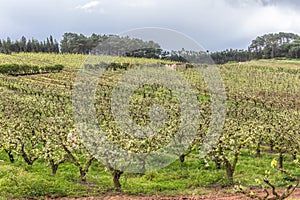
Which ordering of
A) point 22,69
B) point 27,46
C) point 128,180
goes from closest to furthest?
point 128,180 → point 22,69 → point 27,46

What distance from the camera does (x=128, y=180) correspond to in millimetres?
20984

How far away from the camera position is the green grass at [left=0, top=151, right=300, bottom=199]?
18.4m

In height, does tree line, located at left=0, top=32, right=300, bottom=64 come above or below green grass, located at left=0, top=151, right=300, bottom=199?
above

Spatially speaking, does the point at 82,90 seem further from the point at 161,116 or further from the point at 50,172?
the point at 50,172

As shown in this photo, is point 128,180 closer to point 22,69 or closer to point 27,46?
point 22,69

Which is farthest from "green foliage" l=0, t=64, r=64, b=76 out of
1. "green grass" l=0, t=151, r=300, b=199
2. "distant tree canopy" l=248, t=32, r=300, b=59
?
"distant tree canopy" l=248, t=32, r=300, b=59

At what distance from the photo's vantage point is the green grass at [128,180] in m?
18.4

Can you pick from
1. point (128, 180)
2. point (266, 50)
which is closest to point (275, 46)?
point (266, 50)

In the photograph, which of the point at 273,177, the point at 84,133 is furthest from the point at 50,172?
the point at 273,177

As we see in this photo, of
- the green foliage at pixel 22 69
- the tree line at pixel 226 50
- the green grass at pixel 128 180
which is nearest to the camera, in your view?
the green grass at pixel 128 180

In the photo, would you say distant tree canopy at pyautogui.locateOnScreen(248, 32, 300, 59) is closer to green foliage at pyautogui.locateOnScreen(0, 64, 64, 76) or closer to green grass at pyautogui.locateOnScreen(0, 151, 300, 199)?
green foliage at pyautogui.locateOnScreen(0, 64, 64, 76)

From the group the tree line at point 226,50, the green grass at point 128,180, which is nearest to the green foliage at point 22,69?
the tree line at point 226,50

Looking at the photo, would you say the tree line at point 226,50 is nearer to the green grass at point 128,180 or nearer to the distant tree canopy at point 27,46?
the distant tree canopy at point 27,46

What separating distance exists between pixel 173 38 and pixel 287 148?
13088 millimetres
